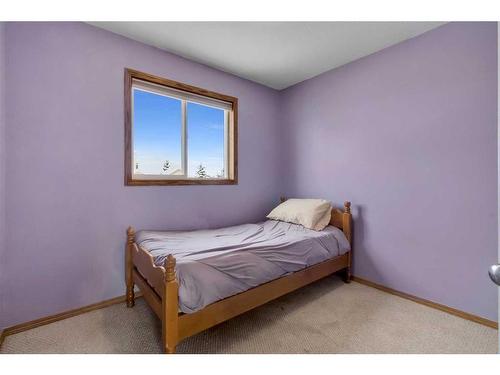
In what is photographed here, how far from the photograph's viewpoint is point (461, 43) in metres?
1.92

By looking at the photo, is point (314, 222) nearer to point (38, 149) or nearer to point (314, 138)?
point (314, 138)

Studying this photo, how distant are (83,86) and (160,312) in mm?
1881

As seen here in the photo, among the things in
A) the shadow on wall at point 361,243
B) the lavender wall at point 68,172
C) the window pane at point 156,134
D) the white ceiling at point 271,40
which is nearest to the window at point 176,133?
the window pane at point 156,134

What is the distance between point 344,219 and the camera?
258cm

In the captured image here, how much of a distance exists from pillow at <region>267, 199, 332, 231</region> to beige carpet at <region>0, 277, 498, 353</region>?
2.53ft

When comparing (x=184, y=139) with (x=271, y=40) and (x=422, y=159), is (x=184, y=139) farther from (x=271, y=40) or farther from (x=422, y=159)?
(x=422, y=159)

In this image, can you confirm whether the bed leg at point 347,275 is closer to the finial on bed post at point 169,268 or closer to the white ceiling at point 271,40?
the finial on bed post at point 169,268

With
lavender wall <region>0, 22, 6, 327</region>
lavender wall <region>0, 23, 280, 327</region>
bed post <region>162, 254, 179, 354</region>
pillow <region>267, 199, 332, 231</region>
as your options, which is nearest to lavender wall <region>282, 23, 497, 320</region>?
pillow <region>267, 199, 332, 231</region>

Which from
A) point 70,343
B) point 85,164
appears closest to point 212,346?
point 70,343

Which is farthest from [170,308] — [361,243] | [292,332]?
[361,243]

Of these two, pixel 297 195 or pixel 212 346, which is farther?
pixel 297 195

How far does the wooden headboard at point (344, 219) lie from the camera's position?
2.57 meters

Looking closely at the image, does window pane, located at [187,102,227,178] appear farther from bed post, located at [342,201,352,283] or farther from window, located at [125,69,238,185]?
bed post, located at [342,201,352,283]

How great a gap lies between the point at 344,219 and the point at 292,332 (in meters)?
1.32
